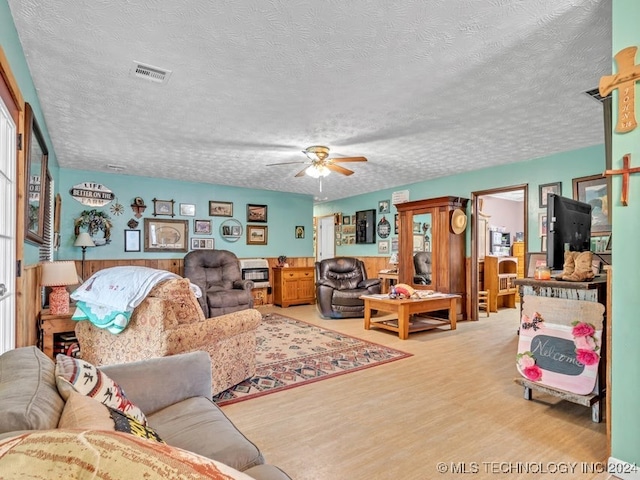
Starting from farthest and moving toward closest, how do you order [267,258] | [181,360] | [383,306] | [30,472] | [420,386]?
[267,258]
[383,306]
[420,386]
[181,360]
[30,472]

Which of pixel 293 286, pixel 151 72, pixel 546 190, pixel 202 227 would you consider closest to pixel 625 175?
pixel 151 72

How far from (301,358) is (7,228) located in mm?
2557

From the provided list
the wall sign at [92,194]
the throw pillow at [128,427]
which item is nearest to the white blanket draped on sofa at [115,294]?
the throw pillow at [128,427]

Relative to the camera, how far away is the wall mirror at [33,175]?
227 cm

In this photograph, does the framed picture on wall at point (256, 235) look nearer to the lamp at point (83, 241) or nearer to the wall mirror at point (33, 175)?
the lamp at point (83, 241)

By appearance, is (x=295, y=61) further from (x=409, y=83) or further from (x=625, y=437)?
(x=625, y=437)

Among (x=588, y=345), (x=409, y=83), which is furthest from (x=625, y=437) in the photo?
(x=409, y=83)

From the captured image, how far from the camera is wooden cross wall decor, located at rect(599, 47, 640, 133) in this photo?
1645 mm

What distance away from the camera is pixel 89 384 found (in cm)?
109

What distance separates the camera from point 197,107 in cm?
307

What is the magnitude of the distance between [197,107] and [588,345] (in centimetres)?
341

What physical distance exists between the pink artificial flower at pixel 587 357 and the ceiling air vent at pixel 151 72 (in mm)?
3312

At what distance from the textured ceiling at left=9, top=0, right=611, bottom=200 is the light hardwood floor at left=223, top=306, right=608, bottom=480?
2.34 metres

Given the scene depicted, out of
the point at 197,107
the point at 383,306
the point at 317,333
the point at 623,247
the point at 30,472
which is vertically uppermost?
the point at 197,107
